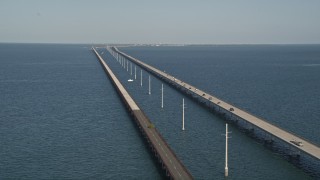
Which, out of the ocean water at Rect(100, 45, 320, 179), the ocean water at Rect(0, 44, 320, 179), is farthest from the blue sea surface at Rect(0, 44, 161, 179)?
→ the ocean water at Rect(100, 45, 320, 179)

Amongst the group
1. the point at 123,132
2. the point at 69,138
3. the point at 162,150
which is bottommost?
the point at 123,132

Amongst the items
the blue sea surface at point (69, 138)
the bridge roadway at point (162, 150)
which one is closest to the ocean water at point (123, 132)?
the blue sea surface at point (69, 138)

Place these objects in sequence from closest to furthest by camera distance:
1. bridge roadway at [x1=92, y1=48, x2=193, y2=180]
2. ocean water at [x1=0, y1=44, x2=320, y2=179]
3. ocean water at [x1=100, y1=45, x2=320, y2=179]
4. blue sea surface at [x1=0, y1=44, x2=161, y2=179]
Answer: bridge roadway at [x1=92, y1=48, x2=193, y2=180] < blue sea surface at [x1=0, y1=44, x2=161, y2=179] < ocean water at [x1=0, y1=44, x2=320, y2=179] < ocean water at [x1=100, y1=45, x2=320, y2=179]

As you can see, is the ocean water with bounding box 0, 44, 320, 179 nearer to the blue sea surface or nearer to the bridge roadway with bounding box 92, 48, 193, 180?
the blue sea surface

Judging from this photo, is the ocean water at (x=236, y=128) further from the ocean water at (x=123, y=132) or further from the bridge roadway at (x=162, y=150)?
the bridge roadway at (x=162, y=150)

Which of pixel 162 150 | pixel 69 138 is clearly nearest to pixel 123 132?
pixel 69 138

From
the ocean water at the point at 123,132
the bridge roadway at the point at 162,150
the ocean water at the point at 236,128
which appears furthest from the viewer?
the ocean water at the point at 236,128

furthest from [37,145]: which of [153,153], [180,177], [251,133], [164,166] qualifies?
[251,133]

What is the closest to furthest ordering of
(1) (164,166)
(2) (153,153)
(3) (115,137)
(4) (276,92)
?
1. (1) (164,166)
2. (2) (153,153)
3. (3) (115,137)
4. (4) (276,92)

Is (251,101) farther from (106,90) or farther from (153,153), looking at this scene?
(153,153)

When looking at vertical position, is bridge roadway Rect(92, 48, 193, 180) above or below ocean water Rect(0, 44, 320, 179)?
above

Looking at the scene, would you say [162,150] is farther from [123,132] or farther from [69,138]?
[69,138]
